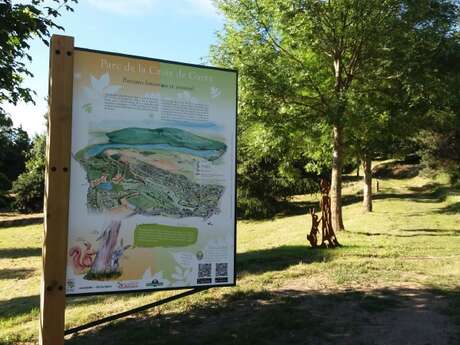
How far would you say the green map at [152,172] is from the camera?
484cm

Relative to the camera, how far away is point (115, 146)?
4.92m

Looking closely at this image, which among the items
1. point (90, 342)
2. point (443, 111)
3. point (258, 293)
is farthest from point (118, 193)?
point (443, 111)

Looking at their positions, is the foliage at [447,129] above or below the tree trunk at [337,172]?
above

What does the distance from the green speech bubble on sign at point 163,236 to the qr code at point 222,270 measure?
1.32 ft

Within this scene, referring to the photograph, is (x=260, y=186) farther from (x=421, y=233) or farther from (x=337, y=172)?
(x=421, y=233)

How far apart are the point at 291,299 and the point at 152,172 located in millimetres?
3040

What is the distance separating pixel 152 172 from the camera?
5.08m

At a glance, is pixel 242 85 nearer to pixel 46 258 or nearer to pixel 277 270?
pixel 277 270

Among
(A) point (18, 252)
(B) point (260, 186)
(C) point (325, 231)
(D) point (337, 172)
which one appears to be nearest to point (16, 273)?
(A) point (18, 252)

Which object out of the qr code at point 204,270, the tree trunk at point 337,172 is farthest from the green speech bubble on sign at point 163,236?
the tree trunk at point 337,172

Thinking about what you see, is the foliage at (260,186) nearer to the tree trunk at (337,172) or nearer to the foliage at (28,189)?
the tree trunk at (337,172)

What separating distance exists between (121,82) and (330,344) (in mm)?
3315

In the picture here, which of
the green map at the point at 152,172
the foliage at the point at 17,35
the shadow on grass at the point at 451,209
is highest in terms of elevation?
the foliage at the point at 17,35

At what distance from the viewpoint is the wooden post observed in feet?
14.5
